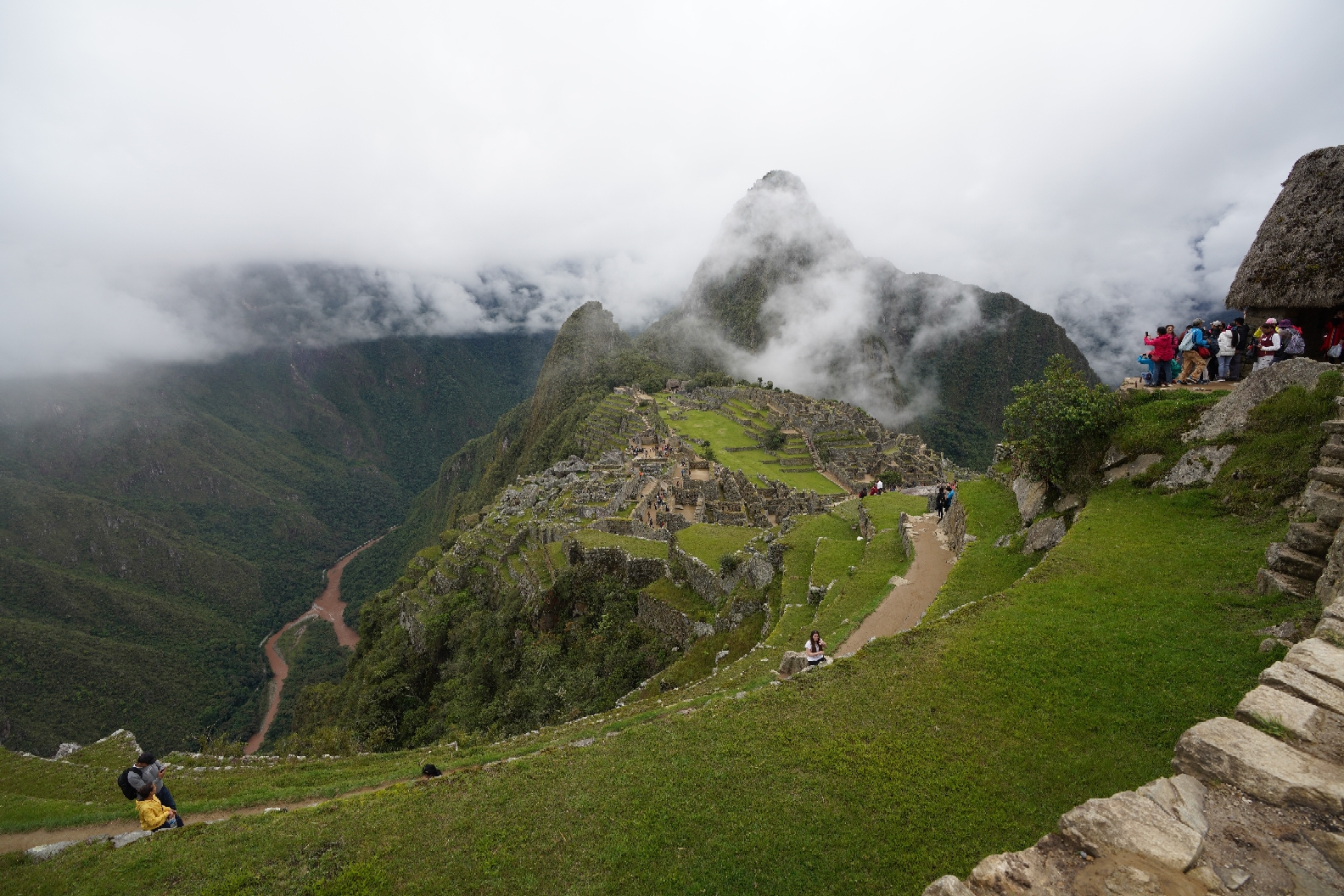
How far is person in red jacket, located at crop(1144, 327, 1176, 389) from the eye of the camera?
15.4 meters

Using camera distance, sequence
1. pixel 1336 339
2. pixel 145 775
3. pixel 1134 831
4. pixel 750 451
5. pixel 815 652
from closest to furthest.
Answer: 1. pixel 1134 831
2. pixel 145 775
3. pixel 815 652
4. pixel 1336 339
5. pixel 750 451

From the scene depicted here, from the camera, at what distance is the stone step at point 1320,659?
5738 mm

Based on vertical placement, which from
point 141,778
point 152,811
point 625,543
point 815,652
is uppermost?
point 625,543

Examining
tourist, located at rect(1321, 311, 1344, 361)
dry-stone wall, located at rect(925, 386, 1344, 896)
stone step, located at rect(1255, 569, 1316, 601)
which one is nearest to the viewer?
dry-stone wall, located at rect(925, 386, 1344, 896)

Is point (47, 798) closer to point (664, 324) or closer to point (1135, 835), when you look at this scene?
point (1135, 835)

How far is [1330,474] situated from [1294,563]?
5.29 feet

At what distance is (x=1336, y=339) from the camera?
40.5 ft

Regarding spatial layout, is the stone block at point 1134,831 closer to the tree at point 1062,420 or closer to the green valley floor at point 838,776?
the green valley floor at point 838,776

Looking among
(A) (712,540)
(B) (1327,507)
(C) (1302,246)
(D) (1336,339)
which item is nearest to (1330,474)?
(B) (1327,507)

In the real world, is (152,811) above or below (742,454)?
below

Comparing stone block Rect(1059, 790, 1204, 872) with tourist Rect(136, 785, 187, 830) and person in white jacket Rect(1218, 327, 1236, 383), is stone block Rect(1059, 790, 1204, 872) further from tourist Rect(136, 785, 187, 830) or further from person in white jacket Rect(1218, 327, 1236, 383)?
person in white jacket Rect(1218, 327, 1236, 383)

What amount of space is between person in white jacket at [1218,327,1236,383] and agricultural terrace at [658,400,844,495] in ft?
112

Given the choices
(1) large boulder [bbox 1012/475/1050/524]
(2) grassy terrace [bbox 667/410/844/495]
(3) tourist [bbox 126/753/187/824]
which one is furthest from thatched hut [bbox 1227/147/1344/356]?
(2) grassy terrace [bbox 667/410/844/495]

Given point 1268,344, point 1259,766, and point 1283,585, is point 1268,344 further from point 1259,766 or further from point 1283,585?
point 1259,766
